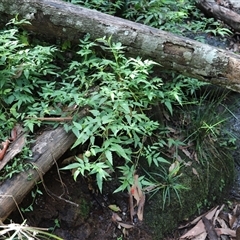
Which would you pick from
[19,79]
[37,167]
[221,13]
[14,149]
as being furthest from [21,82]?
[221,13]

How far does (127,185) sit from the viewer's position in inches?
105

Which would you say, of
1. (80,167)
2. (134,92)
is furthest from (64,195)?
(134,92)

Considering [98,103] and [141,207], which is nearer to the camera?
[98,103]

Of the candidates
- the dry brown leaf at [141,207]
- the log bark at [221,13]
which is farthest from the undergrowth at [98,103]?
the log bark at [221,13]

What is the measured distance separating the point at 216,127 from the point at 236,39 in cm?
172

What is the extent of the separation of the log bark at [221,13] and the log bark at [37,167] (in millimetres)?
2990

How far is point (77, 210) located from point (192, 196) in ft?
3.46

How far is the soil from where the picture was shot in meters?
2.63

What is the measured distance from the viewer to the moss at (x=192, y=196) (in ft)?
9.63

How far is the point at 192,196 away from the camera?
3.14 meters

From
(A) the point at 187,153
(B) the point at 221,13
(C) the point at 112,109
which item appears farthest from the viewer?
(B) the point at 221,13

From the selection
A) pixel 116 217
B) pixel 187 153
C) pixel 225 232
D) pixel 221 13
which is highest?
pixel 221 13

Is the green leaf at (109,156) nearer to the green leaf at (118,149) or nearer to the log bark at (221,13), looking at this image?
the green leaf at (118,149)

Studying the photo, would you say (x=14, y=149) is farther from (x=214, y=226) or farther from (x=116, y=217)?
(x=214, y=226)
